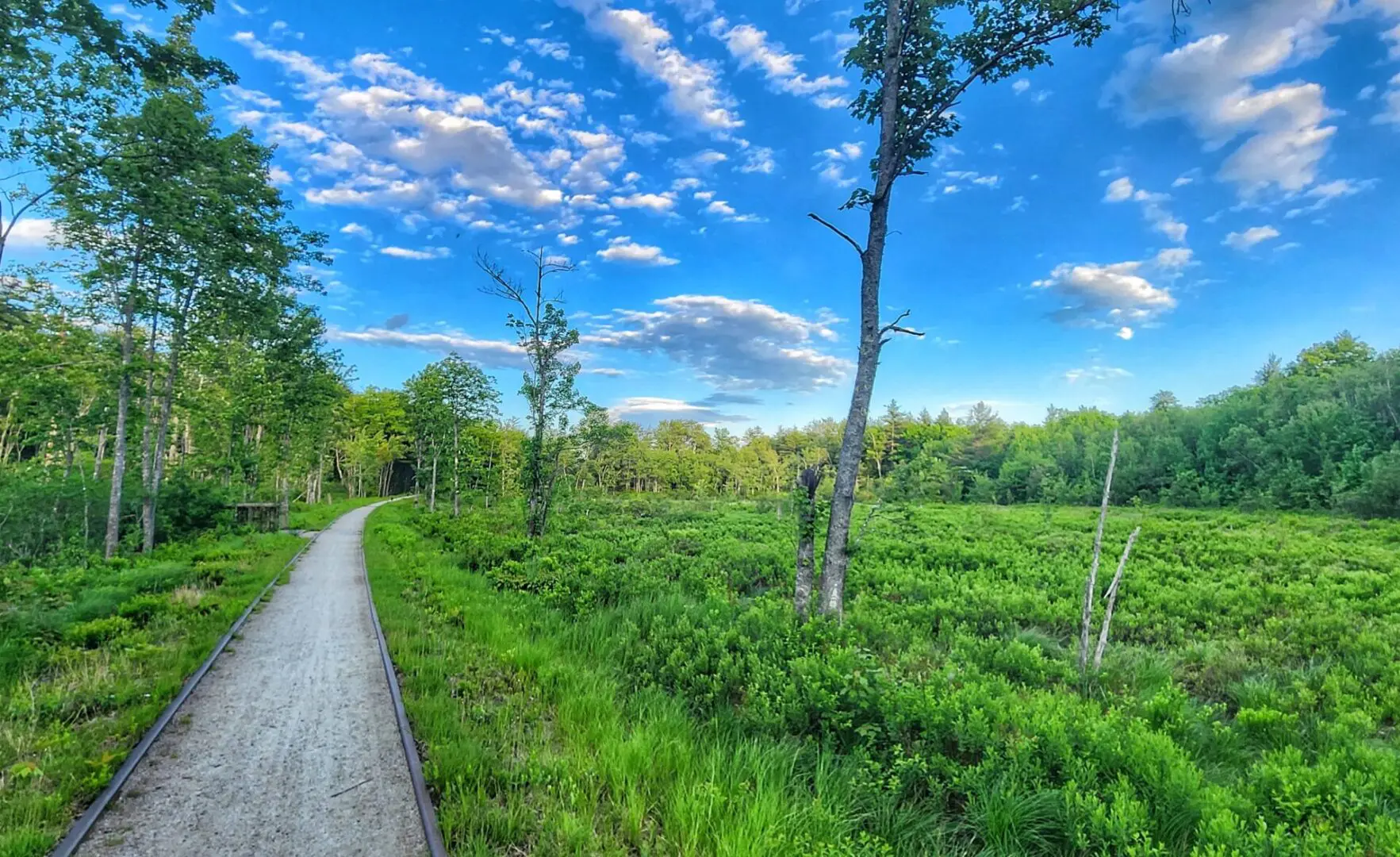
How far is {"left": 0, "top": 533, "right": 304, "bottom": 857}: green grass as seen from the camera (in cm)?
387

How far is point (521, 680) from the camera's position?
6.38 meters

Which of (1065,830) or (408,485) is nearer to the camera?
(1065,830)

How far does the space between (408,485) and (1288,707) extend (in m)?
82.4

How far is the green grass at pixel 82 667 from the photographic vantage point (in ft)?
12.7

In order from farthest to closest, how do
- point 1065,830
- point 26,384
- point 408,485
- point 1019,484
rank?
1. point 408,485
2. point 1019,484
3. point 26,384
4. point 1065,830

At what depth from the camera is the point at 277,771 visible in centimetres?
450

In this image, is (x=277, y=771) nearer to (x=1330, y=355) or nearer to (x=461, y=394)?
(x=461, y=394)

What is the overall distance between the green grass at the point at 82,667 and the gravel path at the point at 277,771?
0.98 ft

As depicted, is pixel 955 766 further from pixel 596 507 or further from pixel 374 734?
pixel 596 507

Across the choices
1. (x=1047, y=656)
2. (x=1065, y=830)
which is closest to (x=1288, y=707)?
(x=1047, y=656)

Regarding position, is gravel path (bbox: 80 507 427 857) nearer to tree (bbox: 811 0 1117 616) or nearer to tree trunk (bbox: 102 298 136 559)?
tree (bbox: 811 0 1117 616)

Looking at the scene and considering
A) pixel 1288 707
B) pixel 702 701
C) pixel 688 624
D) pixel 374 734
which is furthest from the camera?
pixel 688 624

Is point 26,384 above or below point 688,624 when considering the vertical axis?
above

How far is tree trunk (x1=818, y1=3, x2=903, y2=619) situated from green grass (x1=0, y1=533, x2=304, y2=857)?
24.9 ft
